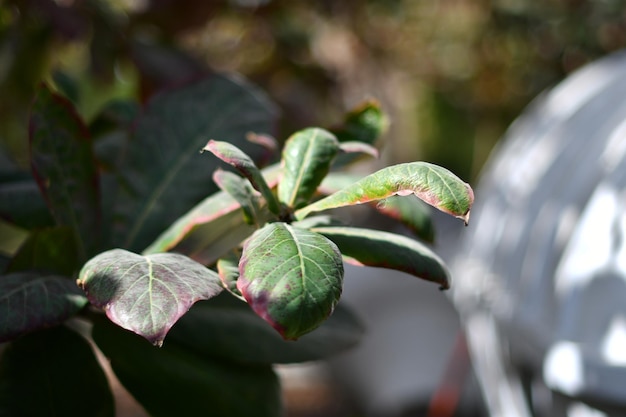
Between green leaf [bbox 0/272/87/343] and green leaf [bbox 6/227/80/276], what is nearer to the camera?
green leaf [bbox 0/272/87/343]

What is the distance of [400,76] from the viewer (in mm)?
4445

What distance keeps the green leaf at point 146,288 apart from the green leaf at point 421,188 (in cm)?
15

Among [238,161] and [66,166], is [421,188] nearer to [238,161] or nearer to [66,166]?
[238,161]

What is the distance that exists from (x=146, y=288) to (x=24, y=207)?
1.18ft

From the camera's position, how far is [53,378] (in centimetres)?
77

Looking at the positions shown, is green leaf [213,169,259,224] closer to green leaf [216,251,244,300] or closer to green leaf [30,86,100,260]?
green leaf [216,251,244,300]

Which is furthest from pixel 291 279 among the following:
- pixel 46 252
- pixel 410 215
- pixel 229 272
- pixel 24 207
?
pixel 24 207

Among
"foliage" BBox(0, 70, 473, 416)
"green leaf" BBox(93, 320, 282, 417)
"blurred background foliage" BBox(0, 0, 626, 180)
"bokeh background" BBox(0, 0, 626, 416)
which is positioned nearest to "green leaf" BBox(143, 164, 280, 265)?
"foliage" BBox(0, 70, 473, 416)

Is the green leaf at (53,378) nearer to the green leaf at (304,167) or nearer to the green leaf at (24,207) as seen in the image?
the green leaf at (24,207)

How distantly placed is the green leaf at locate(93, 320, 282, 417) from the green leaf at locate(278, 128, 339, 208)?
0.22m

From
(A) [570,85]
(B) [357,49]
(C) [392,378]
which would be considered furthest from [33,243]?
(B) [357,49]

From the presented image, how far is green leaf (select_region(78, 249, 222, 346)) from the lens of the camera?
23.6 inches

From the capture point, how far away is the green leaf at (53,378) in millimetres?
757

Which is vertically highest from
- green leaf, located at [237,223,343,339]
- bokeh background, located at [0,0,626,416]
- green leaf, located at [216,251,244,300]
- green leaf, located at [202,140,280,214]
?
green leaf, located at [202,140,280,214]
